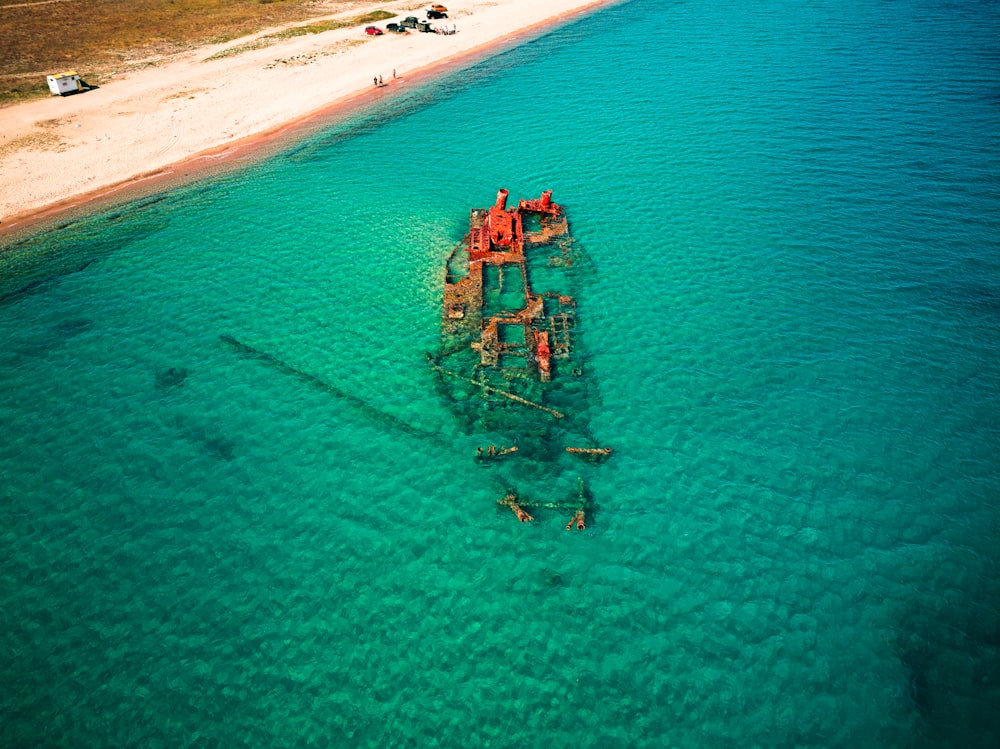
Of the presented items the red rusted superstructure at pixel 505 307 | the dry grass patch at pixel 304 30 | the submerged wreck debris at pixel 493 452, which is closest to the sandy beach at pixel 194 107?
the dry grass patch at pixel 304 30

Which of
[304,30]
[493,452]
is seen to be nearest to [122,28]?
[304,30]

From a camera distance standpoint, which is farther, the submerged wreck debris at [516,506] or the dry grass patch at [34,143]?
the dry grass patch at [34,143]

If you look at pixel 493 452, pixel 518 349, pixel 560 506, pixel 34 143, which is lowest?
pixel 560 506

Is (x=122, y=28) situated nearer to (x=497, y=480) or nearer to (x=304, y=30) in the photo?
(x=304, y=30)

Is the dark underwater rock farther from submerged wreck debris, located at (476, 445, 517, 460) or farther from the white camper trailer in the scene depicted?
the white camper trailer

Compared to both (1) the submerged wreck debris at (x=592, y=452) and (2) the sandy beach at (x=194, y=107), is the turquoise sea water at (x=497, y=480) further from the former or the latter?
(2) the sandy beach at (x=194, y=107)

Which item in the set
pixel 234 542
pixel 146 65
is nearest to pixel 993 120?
pixel 234 542
